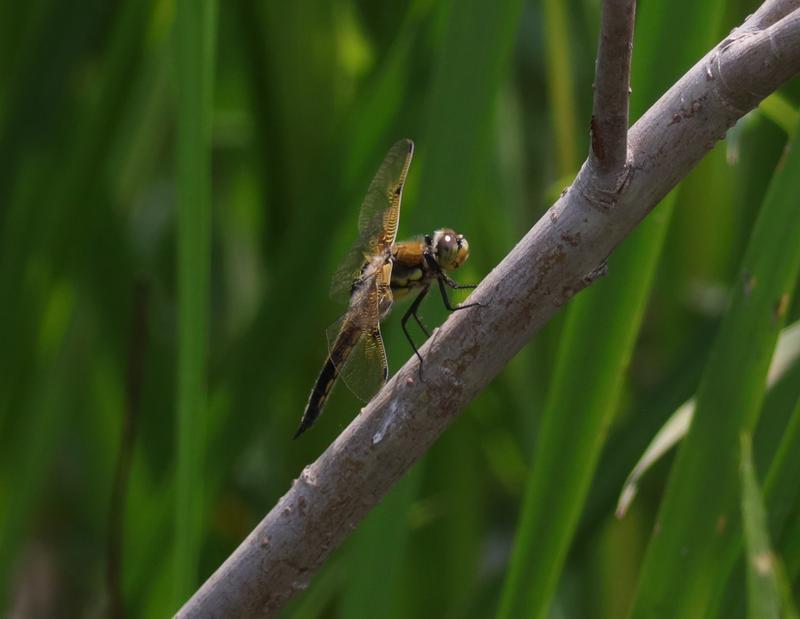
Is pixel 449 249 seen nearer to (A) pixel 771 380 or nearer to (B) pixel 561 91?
(A) pixel 771 380

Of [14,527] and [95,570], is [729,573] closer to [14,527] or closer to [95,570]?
[14,527]

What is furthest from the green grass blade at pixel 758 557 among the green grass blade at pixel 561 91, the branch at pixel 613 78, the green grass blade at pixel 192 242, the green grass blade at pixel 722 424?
the green grass blade at pixel 561 91

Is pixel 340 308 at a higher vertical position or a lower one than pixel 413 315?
lower

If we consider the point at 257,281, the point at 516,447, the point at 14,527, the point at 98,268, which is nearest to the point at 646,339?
the point at 516,447

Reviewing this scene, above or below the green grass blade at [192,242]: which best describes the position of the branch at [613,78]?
above

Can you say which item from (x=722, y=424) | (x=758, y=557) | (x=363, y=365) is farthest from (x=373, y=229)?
(x=758, y=557)

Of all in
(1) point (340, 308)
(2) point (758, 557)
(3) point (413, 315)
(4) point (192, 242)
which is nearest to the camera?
(2) point (758, 557)

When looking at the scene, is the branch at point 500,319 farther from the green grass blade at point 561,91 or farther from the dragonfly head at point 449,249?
the green grass blade at point 561,91
